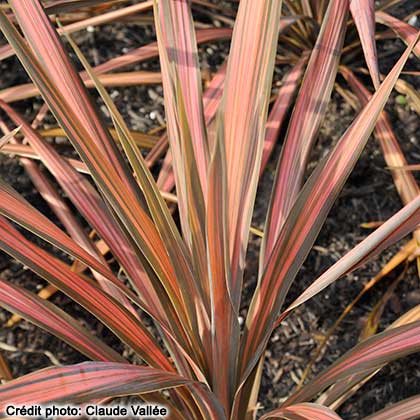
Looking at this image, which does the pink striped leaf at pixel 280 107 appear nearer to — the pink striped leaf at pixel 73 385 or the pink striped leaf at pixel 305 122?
the pink striped leaf at pixel 305 122

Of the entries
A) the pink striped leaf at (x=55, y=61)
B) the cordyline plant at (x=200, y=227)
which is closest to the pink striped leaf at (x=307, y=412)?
the cordyline plant at (x=200, y=227)

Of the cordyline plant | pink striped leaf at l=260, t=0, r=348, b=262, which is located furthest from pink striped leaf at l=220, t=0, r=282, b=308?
pink striped leaf at l=260, t=0, r=348, b=262

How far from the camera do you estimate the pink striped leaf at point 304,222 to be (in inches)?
36.4

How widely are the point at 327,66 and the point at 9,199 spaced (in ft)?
1.71

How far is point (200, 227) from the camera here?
91cm

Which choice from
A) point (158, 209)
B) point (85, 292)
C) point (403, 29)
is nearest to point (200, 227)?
point (158, 209)

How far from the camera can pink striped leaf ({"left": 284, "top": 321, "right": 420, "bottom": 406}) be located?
2.82 ft

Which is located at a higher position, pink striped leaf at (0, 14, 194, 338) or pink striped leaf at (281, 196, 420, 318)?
pink striped leaf at (0, 14, 194, 338)

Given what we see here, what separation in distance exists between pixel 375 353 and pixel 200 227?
261 millimetres

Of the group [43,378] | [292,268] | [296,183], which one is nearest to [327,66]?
[296,183]

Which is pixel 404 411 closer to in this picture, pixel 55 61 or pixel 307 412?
pixel 307 412

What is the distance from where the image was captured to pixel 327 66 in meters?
1.12

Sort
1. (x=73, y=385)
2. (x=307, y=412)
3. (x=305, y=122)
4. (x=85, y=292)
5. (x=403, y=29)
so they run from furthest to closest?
(x=403, y=29) → (x=305, y=122) → (x=85, y=292) → (x=307, y=412) → (x=73, y=385)

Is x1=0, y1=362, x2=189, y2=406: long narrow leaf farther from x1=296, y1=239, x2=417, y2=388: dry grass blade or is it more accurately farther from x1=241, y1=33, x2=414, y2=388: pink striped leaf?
x1=296, y1=239, x2=417, y2=388: dry grass blade
